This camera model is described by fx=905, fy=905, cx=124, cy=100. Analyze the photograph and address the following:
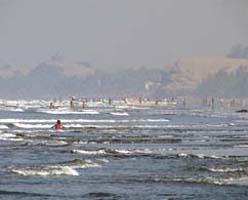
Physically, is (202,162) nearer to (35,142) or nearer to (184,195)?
(184,195)

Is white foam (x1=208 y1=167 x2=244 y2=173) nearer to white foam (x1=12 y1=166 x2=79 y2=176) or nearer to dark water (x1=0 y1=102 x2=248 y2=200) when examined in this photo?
dark water (x1=0 y1=102 x2=248 y2=200)

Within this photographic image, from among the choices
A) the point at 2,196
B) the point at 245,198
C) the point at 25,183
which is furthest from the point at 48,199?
the point at 245,198

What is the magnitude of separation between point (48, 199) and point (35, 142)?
29.1 m

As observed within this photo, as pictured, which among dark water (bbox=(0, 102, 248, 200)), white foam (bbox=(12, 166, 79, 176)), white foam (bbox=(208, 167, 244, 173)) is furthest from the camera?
white foam (bbox=(208, 167, 244, 173))

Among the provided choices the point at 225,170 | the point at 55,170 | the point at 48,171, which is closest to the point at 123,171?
the point at 55,170

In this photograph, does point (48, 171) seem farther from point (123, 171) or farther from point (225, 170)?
point (225, 170)

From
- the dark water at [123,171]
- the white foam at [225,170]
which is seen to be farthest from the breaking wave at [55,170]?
the white foam at [225,170]

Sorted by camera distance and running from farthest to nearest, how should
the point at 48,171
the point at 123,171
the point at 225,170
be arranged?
the point at 225,170 → the point at 123,171 → the point at 48,171

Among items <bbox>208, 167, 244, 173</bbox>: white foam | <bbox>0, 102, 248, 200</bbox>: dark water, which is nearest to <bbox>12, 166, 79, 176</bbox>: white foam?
<bbox>0, 102, 248, 200</bbox>: dark water

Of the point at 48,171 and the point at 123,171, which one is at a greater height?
the point at 48,171

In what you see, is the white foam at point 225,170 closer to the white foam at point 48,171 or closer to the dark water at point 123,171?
the dark water at point 123,171

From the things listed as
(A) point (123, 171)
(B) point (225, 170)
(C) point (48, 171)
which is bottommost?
(B) point (225, 170)

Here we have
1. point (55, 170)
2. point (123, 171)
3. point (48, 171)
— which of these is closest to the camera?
point (48, 171)

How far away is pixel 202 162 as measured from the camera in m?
42.1
